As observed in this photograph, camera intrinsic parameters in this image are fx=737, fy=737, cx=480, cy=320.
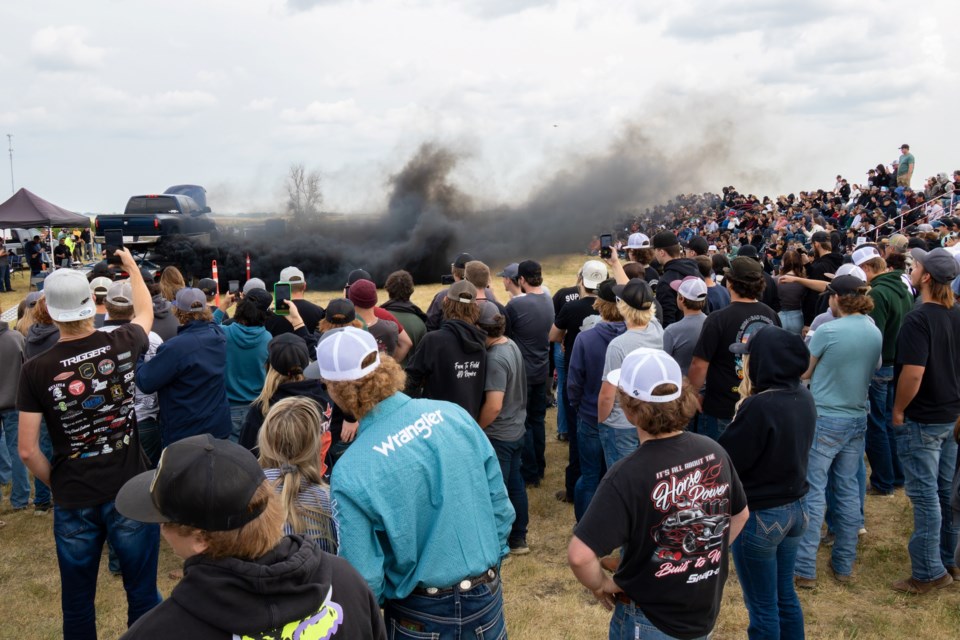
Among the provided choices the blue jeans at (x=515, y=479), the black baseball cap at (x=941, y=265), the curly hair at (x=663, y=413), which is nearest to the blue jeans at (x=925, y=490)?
the black baseball cap at (x=941, y=265)

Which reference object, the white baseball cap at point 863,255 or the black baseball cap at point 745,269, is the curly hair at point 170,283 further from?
the white baseball cap at point 863,255

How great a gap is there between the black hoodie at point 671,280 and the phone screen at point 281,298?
139 inches

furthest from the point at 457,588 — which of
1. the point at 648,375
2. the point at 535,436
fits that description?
the point at 535,436

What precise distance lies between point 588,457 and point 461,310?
64.2 inches

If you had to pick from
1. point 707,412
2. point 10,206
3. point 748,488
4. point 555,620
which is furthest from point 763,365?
point 10,206

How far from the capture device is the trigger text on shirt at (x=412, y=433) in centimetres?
255

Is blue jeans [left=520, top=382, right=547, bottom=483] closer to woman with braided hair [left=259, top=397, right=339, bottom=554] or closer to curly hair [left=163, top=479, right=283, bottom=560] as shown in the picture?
woman with braided hair [left=259, top=397, right=339, bottom=554]

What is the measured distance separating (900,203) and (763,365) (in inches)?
810

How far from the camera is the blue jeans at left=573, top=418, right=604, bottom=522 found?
18.5 ft

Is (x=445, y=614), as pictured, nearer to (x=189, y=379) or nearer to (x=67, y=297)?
(x=67, y=297)

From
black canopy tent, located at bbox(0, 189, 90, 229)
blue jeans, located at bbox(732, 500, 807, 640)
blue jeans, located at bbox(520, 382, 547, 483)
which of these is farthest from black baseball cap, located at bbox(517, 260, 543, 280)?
black canopy tent, located at bbox(0, 189, 90, 229)

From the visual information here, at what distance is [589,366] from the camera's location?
5.45 metres

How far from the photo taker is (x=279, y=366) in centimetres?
402

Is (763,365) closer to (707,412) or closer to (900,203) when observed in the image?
(707,412)
